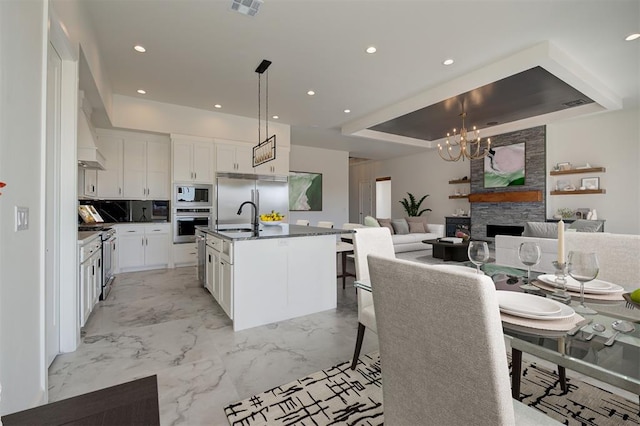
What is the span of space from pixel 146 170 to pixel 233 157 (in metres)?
1.54

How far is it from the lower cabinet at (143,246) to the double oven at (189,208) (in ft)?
0.70

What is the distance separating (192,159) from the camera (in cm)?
519

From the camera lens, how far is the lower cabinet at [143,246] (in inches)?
187

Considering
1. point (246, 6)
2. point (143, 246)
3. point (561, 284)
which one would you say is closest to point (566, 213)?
point (561, 284)

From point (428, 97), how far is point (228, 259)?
3.85 m

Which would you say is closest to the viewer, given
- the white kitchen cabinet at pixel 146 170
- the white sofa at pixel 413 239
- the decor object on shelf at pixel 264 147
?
the decor object on shelf at pixel 264 147

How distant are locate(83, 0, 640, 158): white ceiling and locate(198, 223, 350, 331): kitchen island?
6.93 feet

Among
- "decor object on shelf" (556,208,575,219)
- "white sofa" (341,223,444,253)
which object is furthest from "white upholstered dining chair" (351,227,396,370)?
"decor object on shelf" (556,208,575,219)

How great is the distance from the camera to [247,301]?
2.63m

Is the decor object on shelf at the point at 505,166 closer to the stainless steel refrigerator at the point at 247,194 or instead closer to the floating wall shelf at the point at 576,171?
the floating wall shelf at the point at 576,171

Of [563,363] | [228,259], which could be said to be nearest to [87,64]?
[228,259]

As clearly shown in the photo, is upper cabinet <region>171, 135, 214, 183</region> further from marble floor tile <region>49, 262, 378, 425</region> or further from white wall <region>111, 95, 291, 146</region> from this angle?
marble floor tile <region>49, 262, 378, 425</region>

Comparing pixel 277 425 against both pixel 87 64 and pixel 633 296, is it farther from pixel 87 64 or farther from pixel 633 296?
pixel 87 64

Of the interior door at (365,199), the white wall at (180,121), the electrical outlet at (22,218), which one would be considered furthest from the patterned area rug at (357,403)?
the interior door at (365,199)
